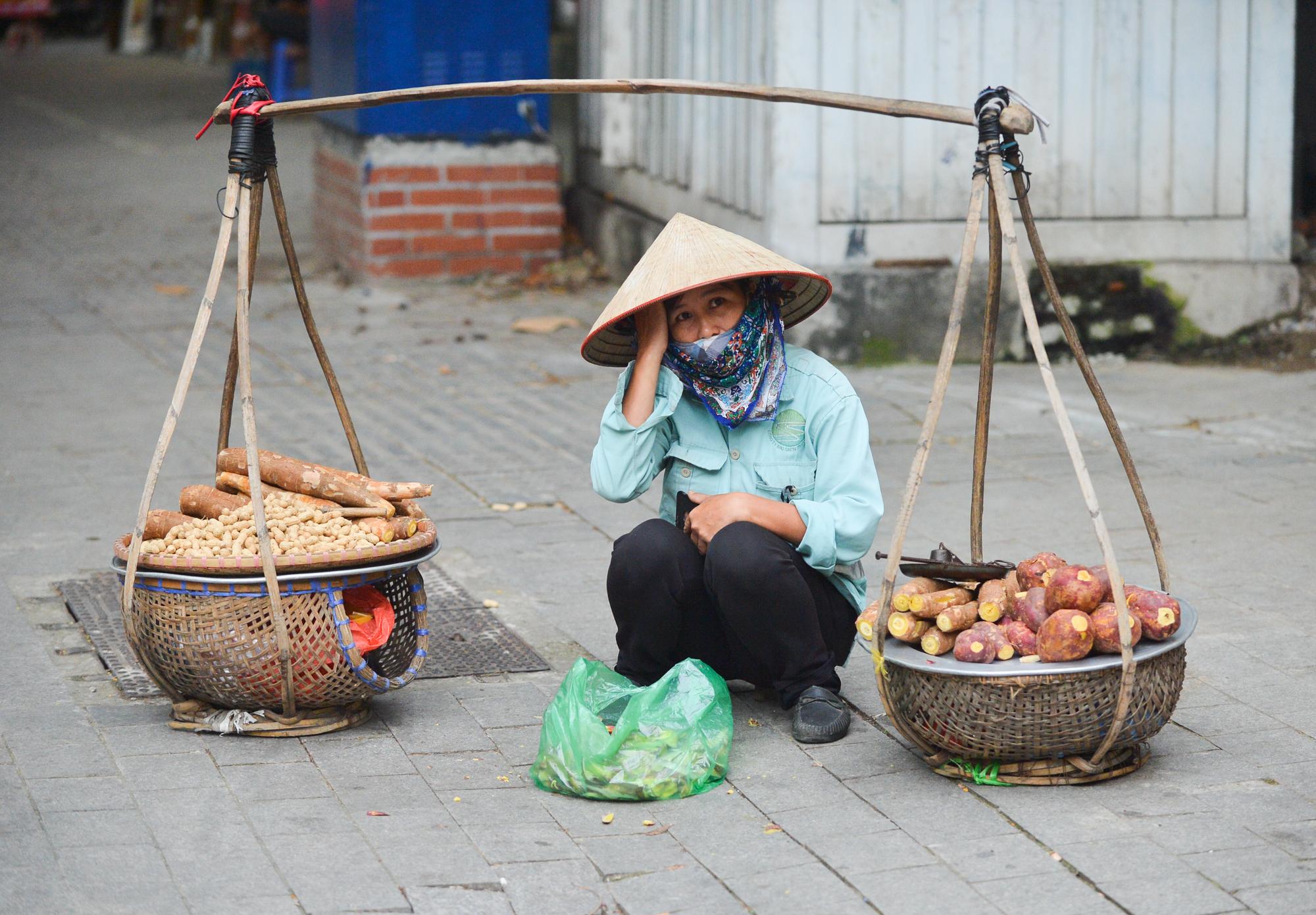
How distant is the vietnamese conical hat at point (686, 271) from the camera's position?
356cm

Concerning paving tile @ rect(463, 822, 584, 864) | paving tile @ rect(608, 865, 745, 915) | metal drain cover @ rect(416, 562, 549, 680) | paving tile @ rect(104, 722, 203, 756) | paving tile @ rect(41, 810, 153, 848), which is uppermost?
metal drain cover @ rect(416, 562, 549, 680)

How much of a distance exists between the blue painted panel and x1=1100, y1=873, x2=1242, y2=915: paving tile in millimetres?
7261

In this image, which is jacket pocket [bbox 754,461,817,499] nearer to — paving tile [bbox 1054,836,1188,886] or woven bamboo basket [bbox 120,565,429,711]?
woven bamboo basket [bbox 120,565,429,711]

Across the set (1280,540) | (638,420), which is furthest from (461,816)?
(1280,540)

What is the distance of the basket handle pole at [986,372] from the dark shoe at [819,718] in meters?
0.47

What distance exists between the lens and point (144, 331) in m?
8.77

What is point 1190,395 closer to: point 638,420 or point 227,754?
point 638,420

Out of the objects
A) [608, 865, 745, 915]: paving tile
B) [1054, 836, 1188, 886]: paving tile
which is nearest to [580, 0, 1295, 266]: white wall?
[1054, 836, 1188, 886]: paving tile

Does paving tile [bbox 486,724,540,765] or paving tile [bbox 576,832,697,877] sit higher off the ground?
paving tile [bbox 486,724,540,765]

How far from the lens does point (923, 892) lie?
2.94 meters

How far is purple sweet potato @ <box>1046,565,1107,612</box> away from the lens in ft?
10.8

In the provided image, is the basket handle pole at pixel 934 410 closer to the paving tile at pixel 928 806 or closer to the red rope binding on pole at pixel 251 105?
the paving tile at pixel 928 806

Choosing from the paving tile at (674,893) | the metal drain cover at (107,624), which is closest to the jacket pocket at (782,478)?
the paving tile at (674,893)

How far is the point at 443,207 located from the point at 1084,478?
6974mm
